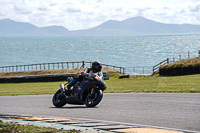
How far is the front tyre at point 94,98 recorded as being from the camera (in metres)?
10.9

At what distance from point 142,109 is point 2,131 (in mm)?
4880

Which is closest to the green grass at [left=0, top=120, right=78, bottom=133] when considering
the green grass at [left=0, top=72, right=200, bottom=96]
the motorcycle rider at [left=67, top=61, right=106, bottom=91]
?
the motorcycle rider at [left=67, top=61, right=106, bottom=91]

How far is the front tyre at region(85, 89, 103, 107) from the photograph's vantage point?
10.9 meters

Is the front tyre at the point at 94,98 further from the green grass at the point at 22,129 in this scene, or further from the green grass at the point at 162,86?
the green grass at the point at 162,86

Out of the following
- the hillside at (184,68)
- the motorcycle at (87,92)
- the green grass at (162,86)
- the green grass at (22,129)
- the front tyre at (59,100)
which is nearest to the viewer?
the green grass at (22,129)

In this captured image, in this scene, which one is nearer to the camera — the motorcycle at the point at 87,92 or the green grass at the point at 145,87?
the motorcycle at the point at 87,92

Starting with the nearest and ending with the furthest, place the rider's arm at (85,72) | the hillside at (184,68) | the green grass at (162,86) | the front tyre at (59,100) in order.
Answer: the rider's arm at (85,72) → the front tyre at (59,100) → the green grass at (162,86) → the hillside at (184,68)

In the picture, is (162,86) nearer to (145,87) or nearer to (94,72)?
(145,87)

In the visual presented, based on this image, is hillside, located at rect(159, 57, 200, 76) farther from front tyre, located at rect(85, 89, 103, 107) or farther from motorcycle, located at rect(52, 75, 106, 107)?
front tyre, located at rect(85, 89, 103, 107)

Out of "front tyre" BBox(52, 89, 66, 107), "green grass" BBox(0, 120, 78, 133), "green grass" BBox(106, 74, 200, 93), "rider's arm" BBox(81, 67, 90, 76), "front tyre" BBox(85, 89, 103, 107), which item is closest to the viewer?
"green grass" BBox(0, 120, 78, 133)

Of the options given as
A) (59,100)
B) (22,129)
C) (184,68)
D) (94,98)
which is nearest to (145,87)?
(59,100)

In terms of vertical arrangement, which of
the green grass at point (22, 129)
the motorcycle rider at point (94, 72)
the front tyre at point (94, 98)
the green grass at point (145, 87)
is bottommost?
the green grass at point (145, 87)

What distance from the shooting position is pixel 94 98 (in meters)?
11.1

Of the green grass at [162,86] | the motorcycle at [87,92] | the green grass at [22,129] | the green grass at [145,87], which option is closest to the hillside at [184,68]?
the green grass at [145,87]
